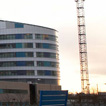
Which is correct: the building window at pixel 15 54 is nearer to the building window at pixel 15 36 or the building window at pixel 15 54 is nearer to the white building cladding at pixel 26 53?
the white building cladding at pixel 26 53

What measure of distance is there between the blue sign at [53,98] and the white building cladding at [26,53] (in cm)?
8054

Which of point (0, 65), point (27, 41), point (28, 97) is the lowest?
point (28, 97)

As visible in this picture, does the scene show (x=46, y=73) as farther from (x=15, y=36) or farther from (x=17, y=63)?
(x=15, y=36)

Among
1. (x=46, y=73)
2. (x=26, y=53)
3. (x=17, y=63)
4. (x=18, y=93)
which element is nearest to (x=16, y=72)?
(x=17, y=63)

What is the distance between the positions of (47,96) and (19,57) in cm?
8279

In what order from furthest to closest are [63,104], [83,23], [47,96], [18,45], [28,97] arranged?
[83,23] → [18,45] → [28,97] → [63,104] → [47,96]

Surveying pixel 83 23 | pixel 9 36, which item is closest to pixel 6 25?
Result: pixel 9 36

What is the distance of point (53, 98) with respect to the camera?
80.2ft

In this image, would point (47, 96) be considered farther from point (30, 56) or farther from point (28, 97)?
point (30, 56)

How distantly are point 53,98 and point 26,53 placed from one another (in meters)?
82.9

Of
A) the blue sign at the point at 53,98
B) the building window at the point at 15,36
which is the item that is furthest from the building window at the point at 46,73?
the blue sign at the point at 53,98

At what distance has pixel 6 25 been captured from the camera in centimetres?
10756

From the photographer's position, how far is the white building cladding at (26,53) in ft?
348

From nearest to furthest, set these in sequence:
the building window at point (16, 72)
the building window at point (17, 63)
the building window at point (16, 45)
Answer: the building window at point (16, 72) < the building window at point (16, 45) < the building window at point (17, 63)
